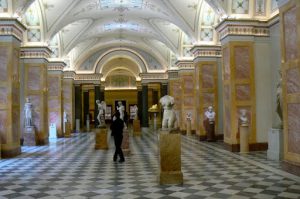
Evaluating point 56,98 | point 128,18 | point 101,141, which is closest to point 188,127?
point 128,18

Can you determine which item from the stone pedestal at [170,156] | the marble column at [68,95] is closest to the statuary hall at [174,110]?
the stone pedestal at [170,156]

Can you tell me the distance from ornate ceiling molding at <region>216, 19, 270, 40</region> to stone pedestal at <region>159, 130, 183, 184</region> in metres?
6.72

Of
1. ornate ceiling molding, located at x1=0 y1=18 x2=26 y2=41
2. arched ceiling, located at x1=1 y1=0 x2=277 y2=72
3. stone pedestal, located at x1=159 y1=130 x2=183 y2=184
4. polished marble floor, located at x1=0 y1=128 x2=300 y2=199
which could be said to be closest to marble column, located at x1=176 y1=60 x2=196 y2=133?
arched ceiling, located at x1=1 y1=0 x2=277 y2=72

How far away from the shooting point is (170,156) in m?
7.59

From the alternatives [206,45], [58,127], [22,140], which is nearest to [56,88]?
[58,127]

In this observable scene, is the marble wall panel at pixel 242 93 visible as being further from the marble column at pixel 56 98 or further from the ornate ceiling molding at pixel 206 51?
the marble column at pixel 56 98

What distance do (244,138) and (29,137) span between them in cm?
976

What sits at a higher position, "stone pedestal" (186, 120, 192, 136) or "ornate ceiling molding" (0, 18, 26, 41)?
"ornate ceiling molding" (0, 18, 26, 41)

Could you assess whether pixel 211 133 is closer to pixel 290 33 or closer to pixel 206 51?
pixel 206 51

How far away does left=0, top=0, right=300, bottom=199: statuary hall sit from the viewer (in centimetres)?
758

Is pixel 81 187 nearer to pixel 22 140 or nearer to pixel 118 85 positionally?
pixel 22 140

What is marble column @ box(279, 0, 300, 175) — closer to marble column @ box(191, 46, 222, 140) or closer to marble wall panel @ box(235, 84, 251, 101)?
marble wall panel @ box(235, 84, 251, 101)

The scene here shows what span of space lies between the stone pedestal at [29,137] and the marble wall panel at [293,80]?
11915 millimetres

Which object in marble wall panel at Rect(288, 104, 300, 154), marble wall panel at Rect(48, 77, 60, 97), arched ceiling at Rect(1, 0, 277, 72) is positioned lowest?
marble wall panel at Rect(288, 104, 300, 154)
